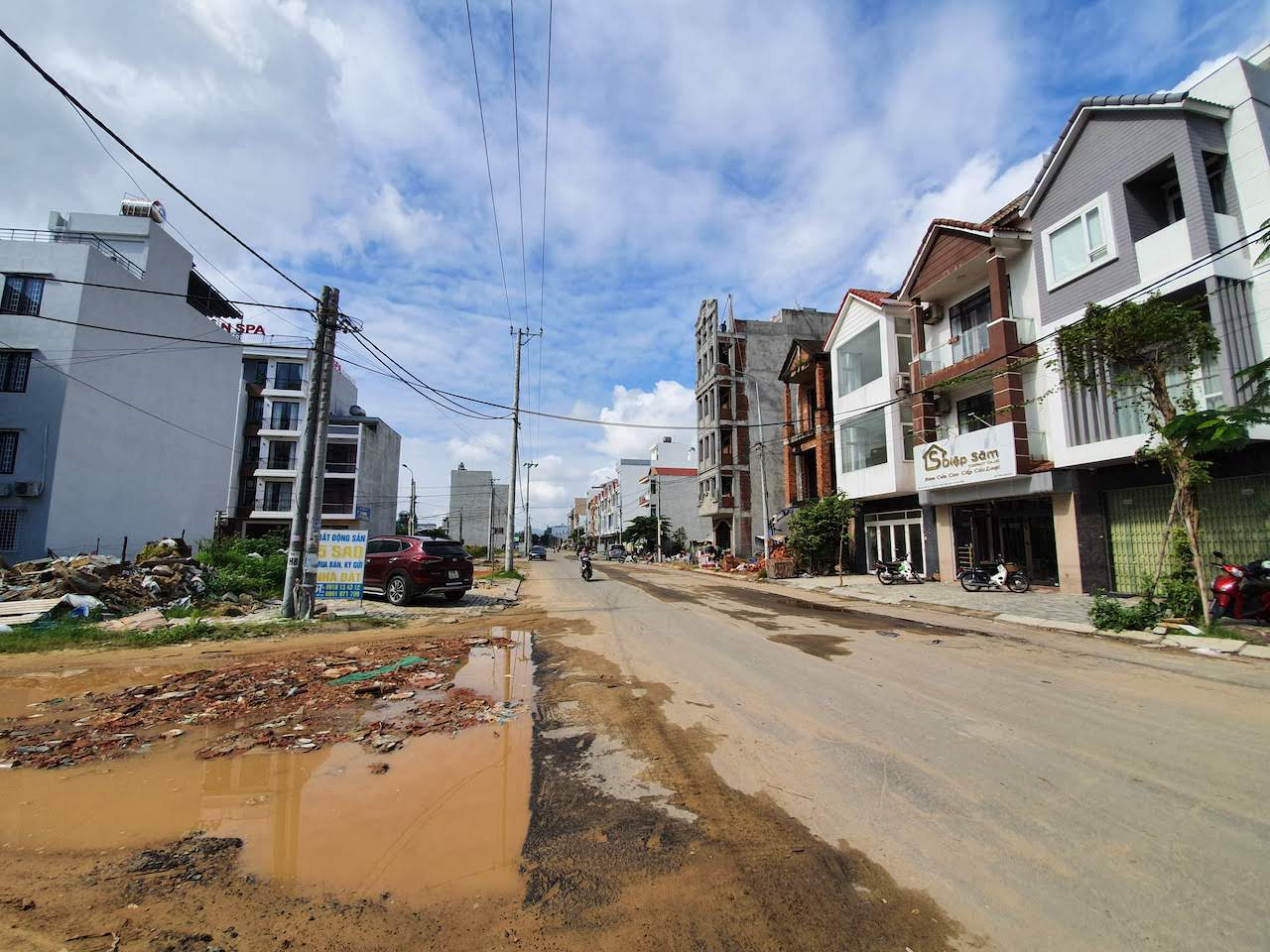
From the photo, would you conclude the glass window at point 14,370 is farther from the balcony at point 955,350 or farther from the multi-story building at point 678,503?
the multi-story building at point 678,503

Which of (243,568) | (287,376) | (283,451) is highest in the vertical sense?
(287,376)

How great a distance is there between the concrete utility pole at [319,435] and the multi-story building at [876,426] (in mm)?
18483

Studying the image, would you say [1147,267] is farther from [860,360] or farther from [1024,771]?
[1024,771]

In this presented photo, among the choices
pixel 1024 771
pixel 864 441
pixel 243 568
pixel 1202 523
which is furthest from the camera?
pixel 864 441

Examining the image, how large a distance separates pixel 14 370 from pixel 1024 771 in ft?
103

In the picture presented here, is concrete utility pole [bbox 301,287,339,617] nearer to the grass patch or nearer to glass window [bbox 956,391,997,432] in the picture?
the grass patch

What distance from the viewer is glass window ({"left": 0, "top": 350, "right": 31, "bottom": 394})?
21052 mm

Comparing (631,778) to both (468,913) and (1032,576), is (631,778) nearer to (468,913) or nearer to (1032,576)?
(468,913)

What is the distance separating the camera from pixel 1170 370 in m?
10.9

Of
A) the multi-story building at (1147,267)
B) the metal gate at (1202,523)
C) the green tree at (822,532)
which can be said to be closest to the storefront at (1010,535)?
the multi-story building at (1147,267)

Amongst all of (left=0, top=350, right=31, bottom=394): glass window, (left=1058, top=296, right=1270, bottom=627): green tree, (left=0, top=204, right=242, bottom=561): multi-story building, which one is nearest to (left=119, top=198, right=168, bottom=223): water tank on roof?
(left=0, top=204, right=242, bottom=561): multi-story building

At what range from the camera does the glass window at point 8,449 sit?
20625 mm

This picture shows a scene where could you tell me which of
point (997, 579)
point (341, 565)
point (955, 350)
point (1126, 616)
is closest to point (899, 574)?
point (997, 579)

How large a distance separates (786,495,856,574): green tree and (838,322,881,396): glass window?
4.98 meters
